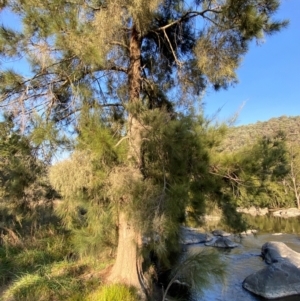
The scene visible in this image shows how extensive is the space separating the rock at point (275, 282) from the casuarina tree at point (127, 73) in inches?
151

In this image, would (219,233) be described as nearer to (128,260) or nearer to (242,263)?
(242,263)

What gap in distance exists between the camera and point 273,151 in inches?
149

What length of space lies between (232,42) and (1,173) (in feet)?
15.5

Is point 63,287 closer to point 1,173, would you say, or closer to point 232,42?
point 1,173

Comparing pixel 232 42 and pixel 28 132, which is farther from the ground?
pixel 232 42

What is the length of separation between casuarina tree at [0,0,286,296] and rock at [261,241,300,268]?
5442 mm

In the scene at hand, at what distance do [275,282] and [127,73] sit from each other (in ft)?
18.3

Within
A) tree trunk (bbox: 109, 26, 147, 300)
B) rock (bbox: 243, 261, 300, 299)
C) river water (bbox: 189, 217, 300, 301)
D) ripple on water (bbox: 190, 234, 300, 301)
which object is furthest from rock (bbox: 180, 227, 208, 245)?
tree trunk (bbox: 109, 26, 147, 300)

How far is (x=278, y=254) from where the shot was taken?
830 cm

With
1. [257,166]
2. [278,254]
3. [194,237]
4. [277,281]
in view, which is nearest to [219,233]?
[194,237]

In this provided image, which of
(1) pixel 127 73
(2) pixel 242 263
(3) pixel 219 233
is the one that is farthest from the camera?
(3) pixel 219 233

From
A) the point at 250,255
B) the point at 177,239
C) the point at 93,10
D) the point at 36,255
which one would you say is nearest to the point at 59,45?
the point at 93,10

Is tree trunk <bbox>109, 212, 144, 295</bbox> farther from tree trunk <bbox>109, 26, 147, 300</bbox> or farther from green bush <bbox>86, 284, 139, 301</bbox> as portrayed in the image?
green bush <bbox>86, 284, 139, 301</bbox>

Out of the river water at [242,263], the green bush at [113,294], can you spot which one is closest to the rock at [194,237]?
the river water at [242,263]
